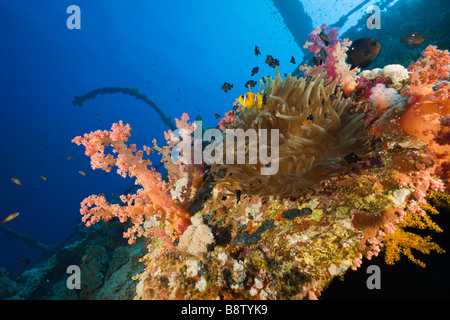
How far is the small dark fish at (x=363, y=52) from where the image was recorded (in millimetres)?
4004

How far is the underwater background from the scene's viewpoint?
102ft

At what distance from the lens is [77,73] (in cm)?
6400

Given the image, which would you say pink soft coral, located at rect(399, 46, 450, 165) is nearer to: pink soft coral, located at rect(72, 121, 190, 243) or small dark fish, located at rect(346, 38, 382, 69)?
small dark fish, located at rect(346, 38, 382, 69)

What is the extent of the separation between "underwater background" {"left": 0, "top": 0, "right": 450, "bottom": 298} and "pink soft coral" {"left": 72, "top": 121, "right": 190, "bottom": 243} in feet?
39.1

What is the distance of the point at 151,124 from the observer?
11631 centimetres

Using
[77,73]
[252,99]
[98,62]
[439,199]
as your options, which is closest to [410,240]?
[439,199]

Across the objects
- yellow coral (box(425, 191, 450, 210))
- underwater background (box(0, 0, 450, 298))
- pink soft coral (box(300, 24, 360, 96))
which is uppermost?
underwater background (box(0, 0, 450, 298))

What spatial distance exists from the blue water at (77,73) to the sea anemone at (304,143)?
3622cm

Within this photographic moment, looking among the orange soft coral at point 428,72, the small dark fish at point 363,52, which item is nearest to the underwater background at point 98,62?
the small dark fish at point 363,52

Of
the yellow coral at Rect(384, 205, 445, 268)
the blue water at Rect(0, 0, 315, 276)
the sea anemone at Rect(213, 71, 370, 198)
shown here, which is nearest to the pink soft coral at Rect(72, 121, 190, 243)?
the sea anemone at Rect(213, 71, 370, 198)

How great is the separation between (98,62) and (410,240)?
8606cm

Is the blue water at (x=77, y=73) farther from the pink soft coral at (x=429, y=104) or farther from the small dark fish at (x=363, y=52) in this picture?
the pink soft coral at (x=429, y=104)

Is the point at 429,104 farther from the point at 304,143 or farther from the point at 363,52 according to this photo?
the point at 363,52

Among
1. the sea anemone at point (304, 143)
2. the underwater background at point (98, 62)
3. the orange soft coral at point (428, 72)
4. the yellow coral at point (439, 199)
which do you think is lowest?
the yellow coral at point (439, 199)
